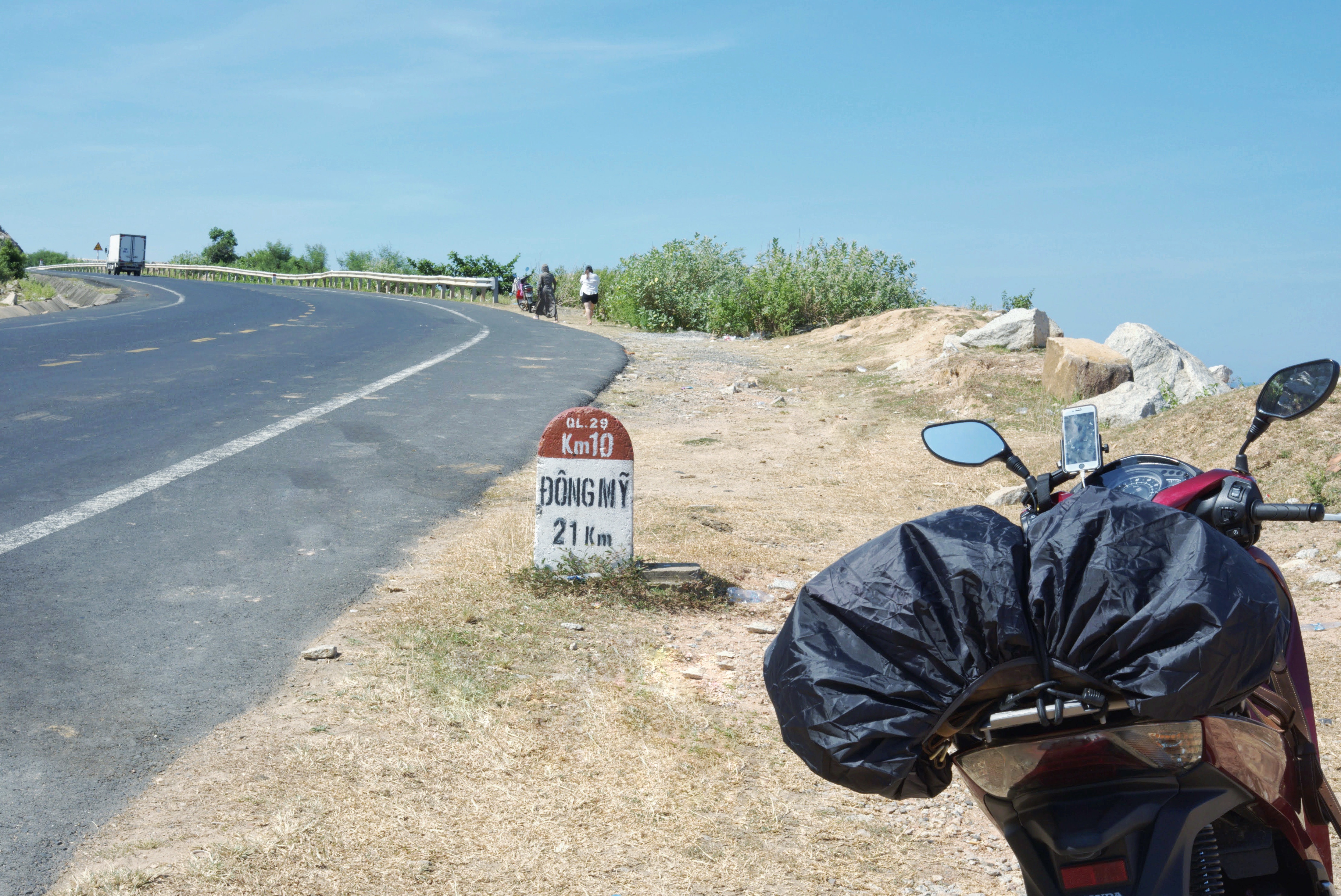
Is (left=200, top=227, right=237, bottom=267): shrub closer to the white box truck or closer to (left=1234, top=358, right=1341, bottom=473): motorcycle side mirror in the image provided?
the white box truck

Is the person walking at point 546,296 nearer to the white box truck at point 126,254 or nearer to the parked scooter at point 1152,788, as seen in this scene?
the parked scooter at point 1152,788

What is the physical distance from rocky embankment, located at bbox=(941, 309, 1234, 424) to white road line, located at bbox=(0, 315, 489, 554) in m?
8.60

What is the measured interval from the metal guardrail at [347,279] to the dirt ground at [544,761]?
117 feet

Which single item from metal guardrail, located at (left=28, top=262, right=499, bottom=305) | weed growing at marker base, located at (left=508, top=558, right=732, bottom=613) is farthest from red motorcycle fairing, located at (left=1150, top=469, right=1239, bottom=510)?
metal guardrail, located at (left=28, top=262, right=499, bottom=305)

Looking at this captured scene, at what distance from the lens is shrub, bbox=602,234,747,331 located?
1162 inches

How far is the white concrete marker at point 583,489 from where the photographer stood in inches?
226

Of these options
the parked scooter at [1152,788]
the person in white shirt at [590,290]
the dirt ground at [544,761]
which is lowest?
the dirt ground at [544,761]

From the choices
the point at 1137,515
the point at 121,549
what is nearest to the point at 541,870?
the point at 1137,515

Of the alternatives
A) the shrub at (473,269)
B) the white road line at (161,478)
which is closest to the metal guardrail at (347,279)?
the shrub at (473,269)

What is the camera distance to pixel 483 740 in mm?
3855

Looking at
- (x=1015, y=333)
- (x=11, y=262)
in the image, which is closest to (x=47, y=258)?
(x=11, y=262)

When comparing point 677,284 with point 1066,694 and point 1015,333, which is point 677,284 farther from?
point 1066,694

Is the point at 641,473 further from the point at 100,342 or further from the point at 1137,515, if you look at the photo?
the point at 100,342

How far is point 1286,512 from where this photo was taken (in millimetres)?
2156
